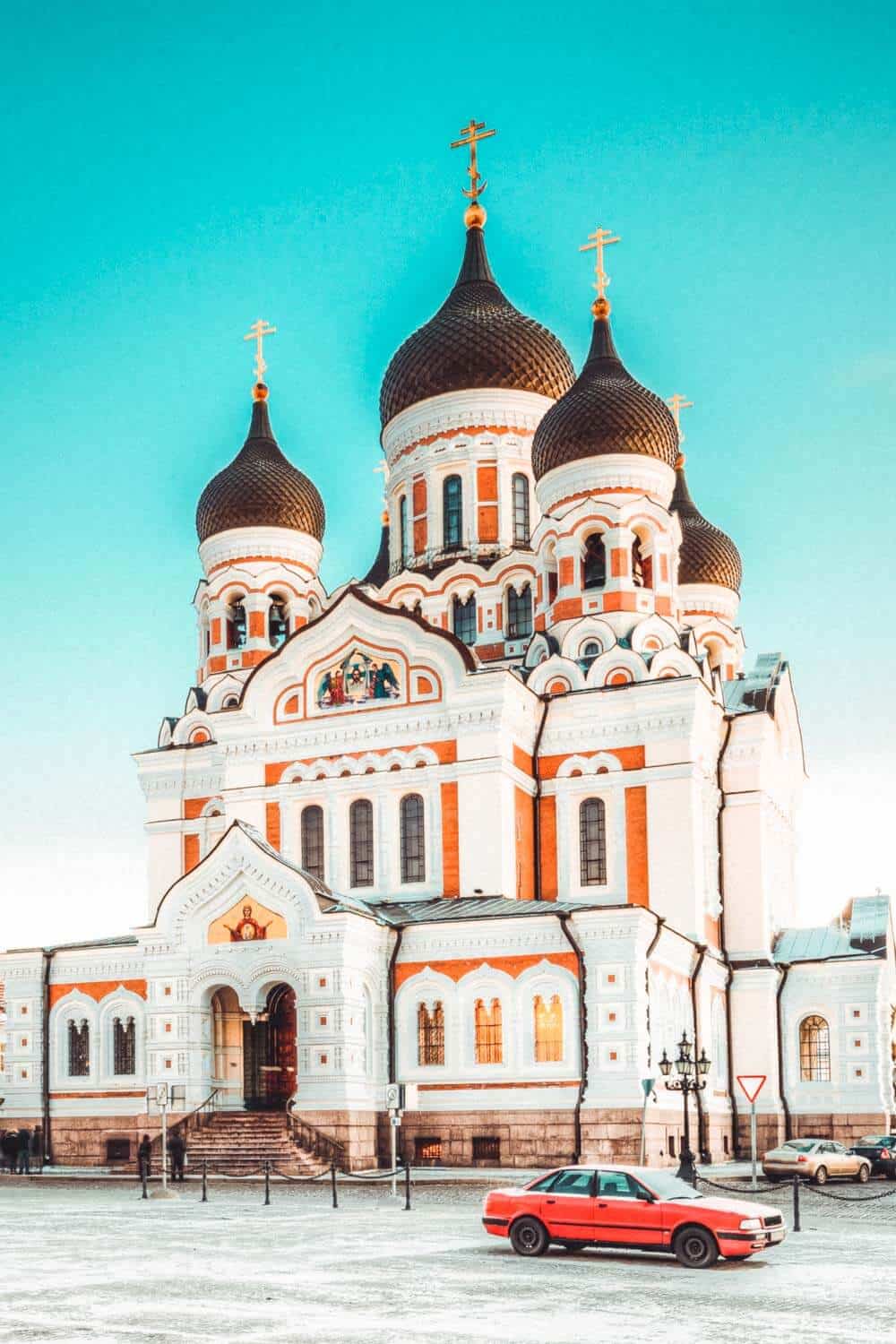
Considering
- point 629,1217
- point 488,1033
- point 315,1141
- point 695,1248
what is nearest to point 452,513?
point 488,1033

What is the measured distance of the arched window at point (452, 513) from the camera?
3969 cm

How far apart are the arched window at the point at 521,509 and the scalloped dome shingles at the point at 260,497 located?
518 centimetres

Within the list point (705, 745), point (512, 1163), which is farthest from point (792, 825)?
point (512, 1163)

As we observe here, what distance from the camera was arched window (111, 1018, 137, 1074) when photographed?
32.2 meters

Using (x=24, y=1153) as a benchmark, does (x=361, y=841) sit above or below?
above

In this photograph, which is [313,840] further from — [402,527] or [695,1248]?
[695,1248]

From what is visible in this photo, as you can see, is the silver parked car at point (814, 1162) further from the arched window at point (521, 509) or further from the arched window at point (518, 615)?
the arched window at point (521, 509)

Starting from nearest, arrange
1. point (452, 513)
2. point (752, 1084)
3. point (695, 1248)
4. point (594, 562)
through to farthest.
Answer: point (695, 1248)
point (752, 1084)
point (594, 562)
point (452, 513)

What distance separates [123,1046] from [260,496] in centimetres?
1433

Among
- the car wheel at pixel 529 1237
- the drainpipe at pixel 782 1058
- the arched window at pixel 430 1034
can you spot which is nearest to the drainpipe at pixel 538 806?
the arched window at pixel 430 1034

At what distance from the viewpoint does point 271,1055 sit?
31234mm

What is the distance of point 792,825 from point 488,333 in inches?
589

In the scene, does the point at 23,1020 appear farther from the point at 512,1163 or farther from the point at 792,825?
the point at 792,825

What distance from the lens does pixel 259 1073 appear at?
101 feet
